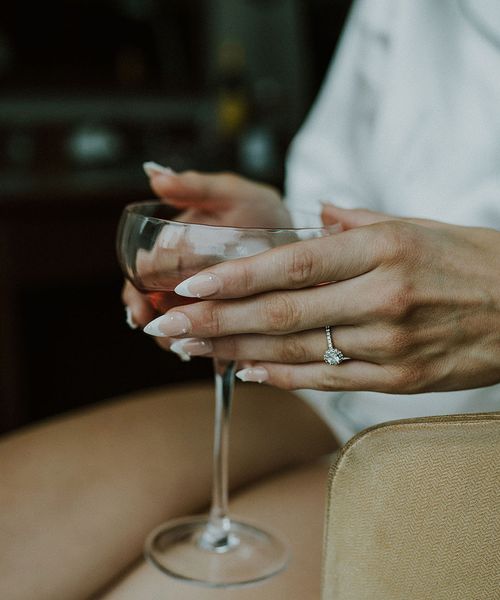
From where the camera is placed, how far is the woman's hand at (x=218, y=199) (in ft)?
2.35

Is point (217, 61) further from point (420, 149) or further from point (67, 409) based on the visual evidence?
point (420, 149)

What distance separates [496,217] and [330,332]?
391 millimetres

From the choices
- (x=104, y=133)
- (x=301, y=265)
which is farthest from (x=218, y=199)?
(x=104, y=133)

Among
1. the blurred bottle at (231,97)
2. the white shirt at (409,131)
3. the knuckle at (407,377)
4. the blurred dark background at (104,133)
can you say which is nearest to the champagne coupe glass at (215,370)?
the knuckle at (407,377)

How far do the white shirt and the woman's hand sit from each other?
0.86 ft

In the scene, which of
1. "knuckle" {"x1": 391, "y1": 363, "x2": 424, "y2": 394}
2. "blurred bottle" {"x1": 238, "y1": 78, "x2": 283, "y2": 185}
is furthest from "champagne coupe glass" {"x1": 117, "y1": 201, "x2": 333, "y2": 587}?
"blurred bottle" {"x1": 238, "y1": 78, "x2": 283, "y2": 185}

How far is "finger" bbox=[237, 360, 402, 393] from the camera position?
1.88 ft

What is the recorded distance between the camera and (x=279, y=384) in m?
0.60

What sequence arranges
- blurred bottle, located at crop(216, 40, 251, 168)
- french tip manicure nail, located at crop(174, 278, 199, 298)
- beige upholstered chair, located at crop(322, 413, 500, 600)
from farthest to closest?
1. blurred bottle, located at crop(216, 40, 251, 168)
2. french tip manicure nail, located at crop(174, 278, 199, 298)
3. beige upholstered chair, located at crop(322, 413, 500, 600)

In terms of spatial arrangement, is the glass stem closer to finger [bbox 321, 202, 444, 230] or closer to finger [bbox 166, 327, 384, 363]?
finger [bbox 166, 327, 384, 363]

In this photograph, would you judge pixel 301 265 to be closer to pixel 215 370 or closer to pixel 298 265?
pixel 298 265

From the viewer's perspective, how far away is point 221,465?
654 millimetres

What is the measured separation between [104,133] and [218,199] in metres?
2.29

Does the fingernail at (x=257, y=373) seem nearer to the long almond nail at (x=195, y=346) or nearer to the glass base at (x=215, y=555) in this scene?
the long almond nail at (x=195, y=346)
